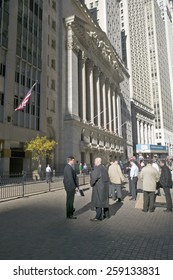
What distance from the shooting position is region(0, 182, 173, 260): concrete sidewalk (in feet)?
16.7

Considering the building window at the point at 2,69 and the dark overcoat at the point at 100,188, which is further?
the building window at the point at 2,69

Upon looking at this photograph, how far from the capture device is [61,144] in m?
40.7

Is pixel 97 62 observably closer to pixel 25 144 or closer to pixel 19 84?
pixel 19 84

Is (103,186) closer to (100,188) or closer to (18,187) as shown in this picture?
(100,188)

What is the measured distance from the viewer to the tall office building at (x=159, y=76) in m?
122

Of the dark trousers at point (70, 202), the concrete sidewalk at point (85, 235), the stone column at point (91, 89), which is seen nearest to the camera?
the concrete sidewalk at point (85, 235)

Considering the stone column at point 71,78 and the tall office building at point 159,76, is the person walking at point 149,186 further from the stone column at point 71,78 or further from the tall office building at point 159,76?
the tall office building at point 159,76

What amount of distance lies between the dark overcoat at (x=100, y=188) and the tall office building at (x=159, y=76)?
11676cm

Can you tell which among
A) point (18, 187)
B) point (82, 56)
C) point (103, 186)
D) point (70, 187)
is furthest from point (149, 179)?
point (82, 56)

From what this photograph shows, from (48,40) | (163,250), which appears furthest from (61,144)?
(163,250)

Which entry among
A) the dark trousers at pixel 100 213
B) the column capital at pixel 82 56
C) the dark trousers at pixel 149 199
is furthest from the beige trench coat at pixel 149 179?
the column capital at pixel 82 56

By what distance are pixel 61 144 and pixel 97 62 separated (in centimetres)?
2573

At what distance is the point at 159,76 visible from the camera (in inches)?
4838

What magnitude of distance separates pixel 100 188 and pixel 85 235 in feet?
6.69
